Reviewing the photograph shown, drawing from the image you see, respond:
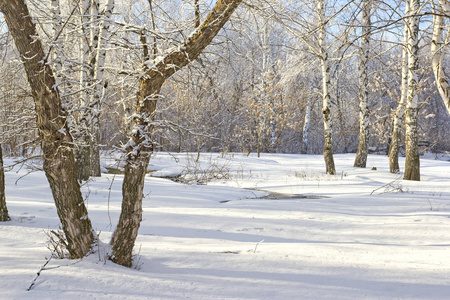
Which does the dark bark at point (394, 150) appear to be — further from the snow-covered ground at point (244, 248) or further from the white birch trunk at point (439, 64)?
the white birch trunk at point (439, 64)

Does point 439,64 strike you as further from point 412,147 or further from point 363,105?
point 363,105

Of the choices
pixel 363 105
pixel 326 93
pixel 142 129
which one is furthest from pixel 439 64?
pixel 363 105

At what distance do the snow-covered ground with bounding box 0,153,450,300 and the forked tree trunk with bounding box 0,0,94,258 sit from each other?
0.37 metres

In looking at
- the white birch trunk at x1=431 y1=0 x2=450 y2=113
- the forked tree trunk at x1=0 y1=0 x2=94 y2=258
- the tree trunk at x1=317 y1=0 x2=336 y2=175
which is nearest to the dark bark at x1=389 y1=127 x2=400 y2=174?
the tree trunk at x1=317 y1=0 x2=336 y2=175

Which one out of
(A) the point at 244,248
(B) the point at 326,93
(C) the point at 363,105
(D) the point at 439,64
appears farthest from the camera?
(C) the point at 363,105

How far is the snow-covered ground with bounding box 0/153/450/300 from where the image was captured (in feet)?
8.77

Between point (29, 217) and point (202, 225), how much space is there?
2.47 metres

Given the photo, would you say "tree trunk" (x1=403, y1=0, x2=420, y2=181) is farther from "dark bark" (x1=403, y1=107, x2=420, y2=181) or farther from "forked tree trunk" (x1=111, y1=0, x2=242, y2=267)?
"forked tree trunk" (x1=111, y1=0, x2=242, y2=267)

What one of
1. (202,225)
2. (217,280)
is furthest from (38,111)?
(202,225)

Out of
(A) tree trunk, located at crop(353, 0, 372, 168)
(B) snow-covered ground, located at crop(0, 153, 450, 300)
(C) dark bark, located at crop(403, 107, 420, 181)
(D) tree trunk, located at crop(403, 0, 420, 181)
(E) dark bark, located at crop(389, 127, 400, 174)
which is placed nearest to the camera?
(B) snow-covered ground, located at crop(0, 153, 450, 300)

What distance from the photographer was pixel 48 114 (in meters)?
2.89

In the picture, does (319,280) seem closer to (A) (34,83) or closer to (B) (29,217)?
(A) (34,83)

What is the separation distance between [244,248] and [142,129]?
1.68m

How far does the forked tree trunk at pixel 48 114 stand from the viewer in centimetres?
284
